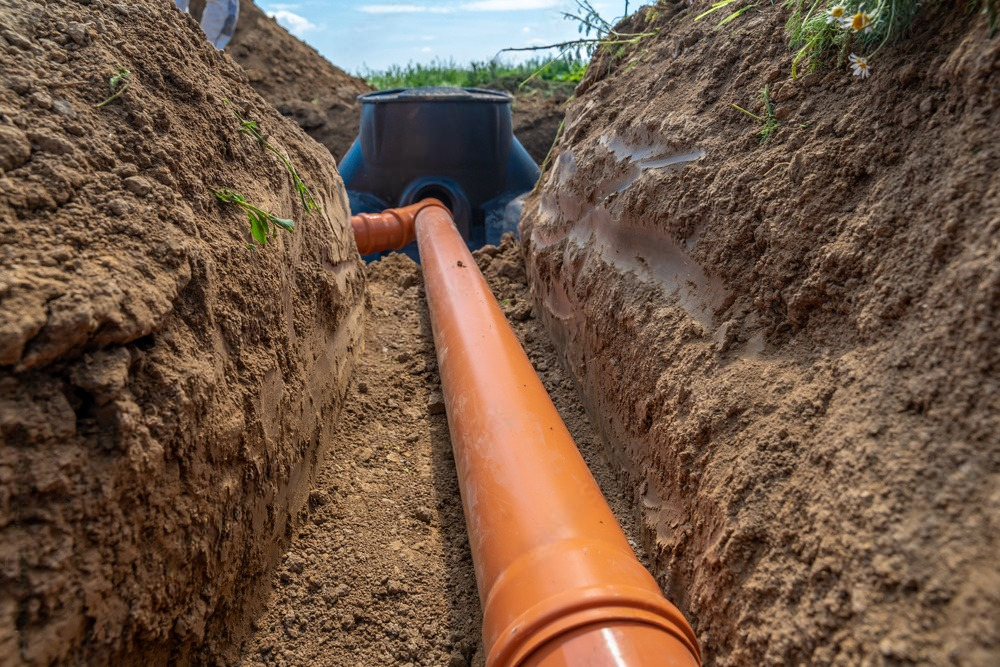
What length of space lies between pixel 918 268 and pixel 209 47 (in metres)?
2.01

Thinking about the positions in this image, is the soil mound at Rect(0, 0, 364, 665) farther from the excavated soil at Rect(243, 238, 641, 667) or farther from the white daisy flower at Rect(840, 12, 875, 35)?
the white daisy flower at Rect(840, 12, 875, 35)

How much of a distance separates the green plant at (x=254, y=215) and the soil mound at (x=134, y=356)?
3 cm

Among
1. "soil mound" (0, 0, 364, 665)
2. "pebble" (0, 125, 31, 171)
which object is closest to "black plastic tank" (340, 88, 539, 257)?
"soil mound" (0, 0, 364, 665)

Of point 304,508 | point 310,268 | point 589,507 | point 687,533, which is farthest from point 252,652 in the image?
point 310,268

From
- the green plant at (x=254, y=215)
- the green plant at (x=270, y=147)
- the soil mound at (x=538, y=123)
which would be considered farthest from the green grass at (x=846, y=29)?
the soil mound at (x=538, y=123)

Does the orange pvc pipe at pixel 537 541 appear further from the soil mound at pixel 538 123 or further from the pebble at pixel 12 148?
the soil mound at pixel 538 123

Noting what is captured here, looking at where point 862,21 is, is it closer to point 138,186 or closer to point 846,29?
point 846,29

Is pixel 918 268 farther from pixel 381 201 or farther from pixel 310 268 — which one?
pixel 381 201

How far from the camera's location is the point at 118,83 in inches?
55.2

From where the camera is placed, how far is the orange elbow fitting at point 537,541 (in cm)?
99

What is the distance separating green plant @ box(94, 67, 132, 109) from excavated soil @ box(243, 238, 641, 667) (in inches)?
41.9

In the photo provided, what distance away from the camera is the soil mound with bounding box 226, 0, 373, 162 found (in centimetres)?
672

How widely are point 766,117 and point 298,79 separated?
8090 millimetres

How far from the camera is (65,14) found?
1440 mm
